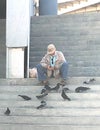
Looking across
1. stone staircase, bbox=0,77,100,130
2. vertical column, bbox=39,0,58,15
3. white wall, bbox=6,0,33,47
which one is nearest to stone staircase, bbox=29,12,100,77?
white wall, bbox=6,0,33,47

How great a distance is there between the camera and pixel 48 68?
35.0 ft

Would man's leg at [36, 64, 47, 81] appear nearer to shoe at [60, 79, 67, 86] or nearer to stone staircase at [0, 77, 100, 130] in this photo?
stone staircase at [0, 77, 100, 130]

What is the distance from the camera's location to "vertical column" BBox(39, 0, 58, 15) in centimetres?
1892

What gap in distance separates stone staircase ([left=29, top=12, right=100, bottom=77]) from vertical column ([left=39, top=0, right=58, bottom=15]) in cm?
416

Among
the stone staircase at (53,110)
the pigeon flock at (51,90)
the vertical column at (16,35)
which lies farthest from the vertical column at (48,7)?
the pigeon flock at (51,90)

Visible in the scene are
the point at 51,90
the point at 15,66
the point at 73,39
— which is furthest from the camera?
the point at 73,39

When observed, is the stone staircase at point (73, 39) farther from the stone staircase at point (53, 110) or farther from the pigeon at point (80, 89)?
the pigeon at point (80, 89)

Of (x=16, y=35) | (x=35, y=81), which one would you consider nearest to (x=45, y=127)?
(x=35, y=81)

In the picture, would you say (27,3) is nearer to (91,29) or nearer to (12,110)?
(91,29)

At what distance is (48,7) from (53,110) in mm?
10042

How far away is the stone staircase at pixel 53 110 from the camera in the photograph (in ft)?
29.4

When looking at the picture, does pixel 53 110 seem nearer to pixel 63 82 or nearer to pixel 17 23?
pixel 63 82

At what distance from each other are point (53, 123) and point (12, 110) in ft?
3.45

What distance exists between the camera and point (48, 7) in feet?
62.2
